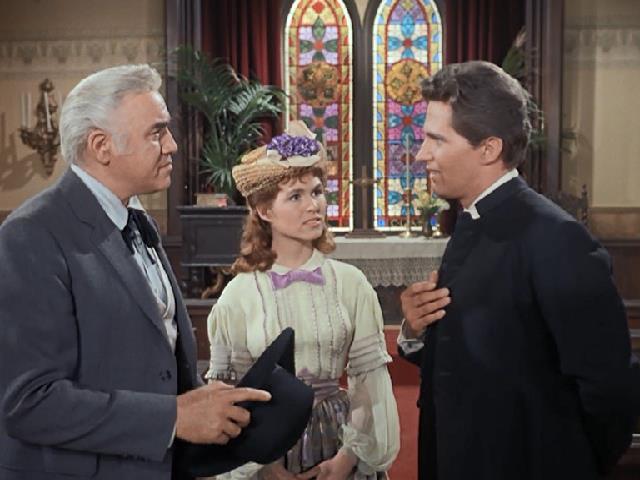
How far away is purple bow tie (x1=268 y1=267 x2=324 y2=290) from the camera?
2.21 meters

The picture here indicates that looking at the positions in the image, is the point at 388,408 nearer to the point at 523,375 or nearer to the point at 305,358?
the point at 305,358

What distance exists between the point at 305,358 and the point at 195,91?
239 inches

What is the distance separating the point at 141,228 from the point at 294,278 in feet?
1.55

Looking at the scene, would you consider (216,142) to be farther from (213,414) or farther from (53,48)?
(213,414)

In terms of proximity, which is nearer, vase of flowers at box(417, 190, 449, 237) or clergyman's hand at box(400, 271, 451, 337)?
clergyman's hand at box(400, 271, 451, 337)

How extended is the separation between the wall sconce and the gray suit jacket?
6.77 metres

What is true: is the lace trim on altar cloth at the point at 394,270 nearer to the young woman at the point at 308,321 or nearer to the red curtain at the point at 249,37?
the red curtain at the point at 249,37

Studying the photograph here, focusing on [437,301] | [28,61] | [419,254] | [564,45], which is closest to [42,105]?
[28,61]

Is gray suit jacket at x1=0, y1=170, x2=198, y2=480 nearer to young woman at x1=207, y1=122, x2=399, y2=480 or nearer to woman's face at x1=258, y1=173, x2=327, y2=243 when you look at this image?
young woman at x1=207, y1=122, x2=399, y2=480

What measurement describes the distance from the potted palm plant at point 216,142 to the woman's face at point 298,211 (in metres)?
4.82

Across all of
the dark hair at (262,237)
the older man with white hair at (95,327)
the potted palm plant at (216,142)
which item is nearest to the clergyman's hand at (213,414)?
the older man with white hair at (95,327)

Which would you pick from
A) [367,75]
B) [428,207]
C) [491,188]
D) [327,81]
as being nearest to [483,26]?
[367,75]

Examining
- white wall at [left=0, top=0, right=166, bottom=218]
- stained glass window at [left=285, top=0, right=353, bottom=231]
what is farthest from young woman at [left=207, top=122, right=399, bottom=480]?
stained glass window at [left=285, top=0, right=353, bottom=231]

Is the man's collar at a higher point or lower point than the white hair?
lower
